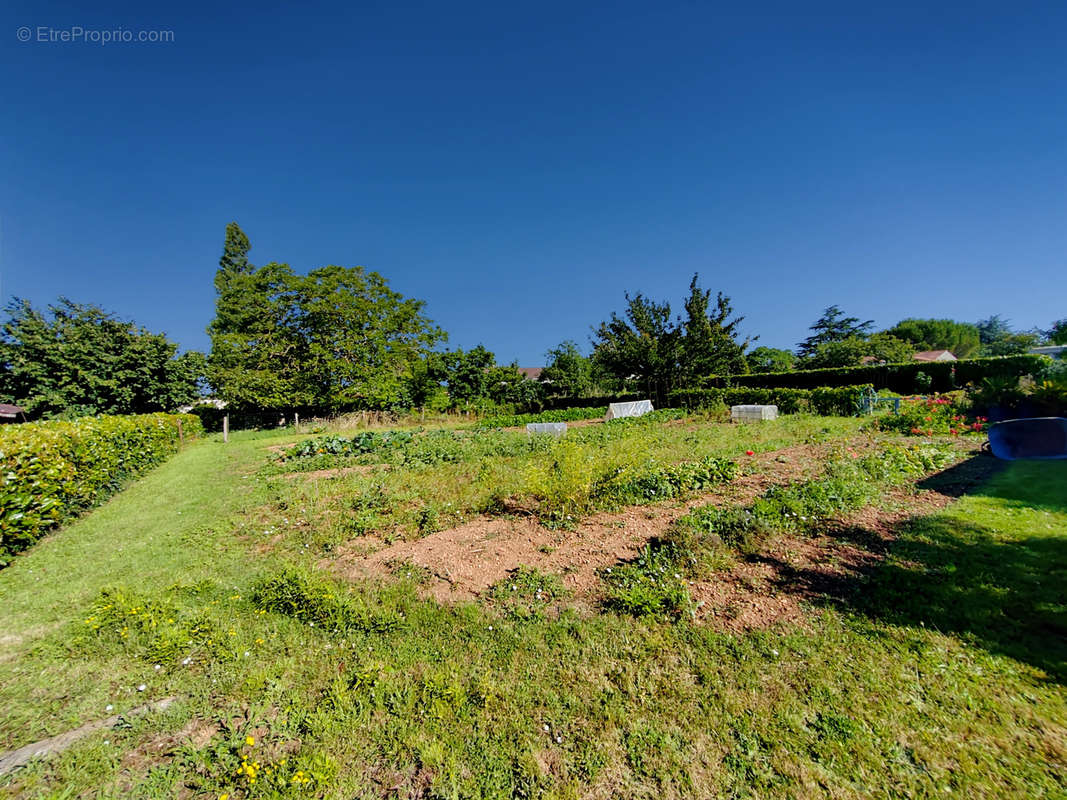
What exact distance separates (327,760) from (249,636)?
5.38ft

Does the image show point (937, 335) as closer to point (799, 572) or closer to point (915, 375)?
point (915, 375)

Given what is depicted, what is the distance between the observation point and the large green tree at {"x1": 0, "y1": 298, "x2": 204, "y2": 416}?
69.5 ft

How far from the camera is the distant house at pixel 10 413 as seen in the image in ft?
65.6

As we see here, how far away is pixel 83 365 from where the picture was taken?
72.1 feet

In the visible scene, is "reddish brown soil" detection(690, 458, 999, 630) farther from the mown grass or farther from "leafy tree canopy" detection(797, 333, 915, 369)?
"leafy tree canopy" detection(797, 333, 915, 369)

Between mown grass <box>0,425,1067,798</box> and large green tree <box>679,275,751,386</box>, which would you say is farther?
large green tree <box>679,275,751,386</box>

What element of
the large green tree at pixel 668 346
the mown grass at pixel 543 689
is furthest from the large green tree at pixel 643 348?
the mown grass at pixel 543 689

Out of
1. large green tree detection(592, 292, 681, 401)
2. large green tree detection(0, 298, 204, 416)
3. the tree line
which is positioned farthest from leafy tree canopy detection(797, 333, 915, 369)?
large green tree detection(0, 298, 204, 416)

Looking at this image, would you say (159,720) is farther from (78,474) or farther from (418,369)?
(418,369)

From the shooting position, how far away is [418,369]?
28203 mm

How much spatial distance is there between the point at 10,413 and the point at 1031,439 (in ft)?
114

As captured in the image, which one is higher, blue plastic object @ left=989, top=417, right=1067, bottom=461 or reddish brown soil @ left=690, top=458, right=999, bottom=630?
blue plastic object @ left=989, top=417, right=1067, bottom=461

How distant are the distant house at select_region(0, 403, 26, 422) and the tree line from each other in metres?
0.44

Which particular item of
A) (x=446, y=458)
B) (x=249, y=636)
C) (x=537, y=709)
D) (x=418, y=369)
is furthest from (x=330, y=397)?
(x=537, y=709)
